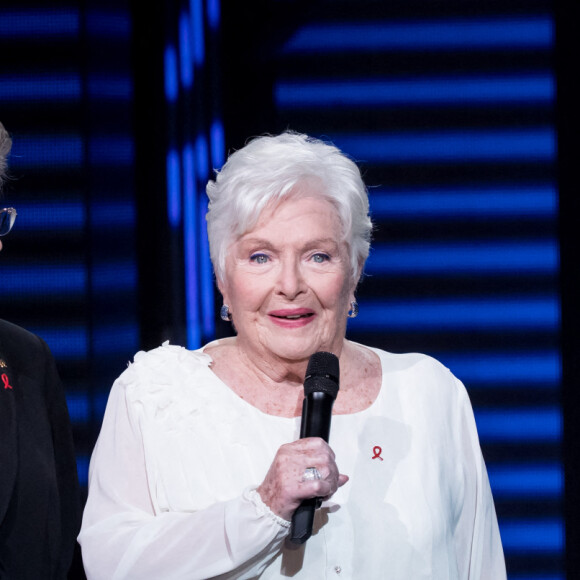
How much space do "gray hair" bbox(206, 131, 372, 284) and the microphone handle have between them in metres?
0.44

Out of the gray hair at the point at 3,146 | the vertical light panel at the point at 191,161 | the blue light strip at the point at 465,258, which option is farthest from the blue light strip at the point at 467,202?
the gray hair at the point at 3,146

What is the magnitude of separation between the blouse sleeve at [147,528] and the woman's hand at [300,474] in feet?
0.23

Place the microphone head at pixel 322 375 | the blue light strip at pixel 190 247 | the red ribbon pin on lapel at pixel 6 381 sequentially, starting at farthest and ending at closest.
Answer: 1. the blue light strip at pixel 190 247
2. the red ribbon pin on lapel at pixel 6 381
3. the microphone head at pixel 322 375

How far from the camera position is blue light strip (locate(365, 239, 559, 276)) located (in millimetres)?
3309

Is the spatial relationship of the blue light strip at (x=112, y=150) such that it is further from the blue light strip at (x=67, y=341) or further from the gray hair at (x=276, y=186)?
the gray hair at (x=276, y=186)

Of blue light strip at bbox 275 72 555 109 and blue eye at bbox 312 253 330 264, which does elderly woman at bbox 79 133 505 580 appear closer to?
blue eye at bbox 312 253 330 264

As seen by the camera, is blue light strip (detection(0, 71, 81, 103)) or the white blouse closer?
the white blouse

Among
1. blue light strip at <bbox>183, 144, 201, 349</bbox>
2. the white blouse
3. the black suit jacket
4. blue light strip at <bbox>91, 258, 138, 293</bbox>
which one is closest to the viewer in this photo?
the white blouse

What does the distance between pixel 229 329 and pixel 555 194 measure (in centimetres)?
134

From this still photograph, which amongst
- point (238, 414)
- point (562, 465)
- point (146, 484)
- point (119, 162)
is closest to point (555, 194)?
point (562, 465)

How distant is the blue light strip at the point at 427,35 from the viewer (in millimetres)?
3309

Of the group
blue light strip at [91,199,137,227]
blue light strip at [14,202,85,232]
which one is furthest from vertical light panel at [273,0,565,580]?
blue light strip at [14,202,85,232]

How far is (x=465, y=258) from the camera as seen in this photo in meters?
3.32

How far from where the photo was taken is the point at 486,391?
10.9 ft
